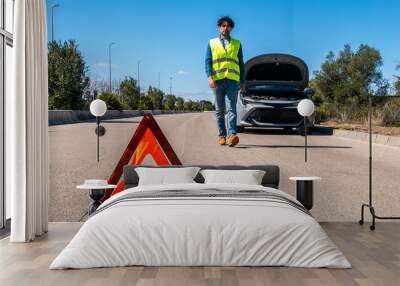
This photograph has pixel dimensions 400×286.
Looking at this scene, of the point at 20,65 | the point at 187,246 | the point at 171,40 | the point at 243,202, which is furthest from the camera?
the point at 171,40

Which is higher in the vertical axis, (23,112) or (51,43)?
(51,43)

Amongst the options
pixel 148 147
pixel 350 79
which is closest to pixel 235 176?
pixel 148 147

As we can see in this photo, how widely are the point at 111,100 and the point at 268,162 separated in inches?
74.6

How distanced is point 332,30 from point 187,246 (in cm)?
342

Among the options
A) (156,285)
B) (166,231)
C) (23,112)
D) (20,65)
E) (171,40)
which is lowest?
(156,285)

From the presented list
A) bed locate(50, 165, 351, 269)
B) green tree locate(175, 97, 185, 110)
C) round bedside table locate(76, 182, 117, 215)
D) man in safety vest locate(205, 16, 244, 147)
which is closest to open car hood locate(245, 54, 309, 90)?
man in safety vest locate(205, 16, 244, 147)

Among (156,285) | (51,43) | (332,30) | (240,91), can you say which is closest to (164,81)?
(240,91)

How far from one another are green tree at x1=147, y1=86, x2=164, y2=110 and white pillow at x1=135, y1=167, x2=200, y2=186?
1399 millimetres

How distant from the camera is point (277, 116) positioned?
206 inches

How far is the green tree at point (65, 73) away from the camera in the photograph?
19.6ft

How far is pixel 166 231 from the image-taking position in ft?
10.2

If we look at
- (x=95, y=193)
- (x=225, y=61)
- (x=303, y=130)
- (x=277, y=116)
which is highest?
(x=225, y=61)

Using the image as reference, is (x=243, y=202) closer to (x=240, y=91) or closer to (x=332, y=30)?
(x=240, y=91)

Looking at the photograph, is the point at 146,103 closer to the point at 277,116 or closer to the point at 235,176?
the point at 277,116
